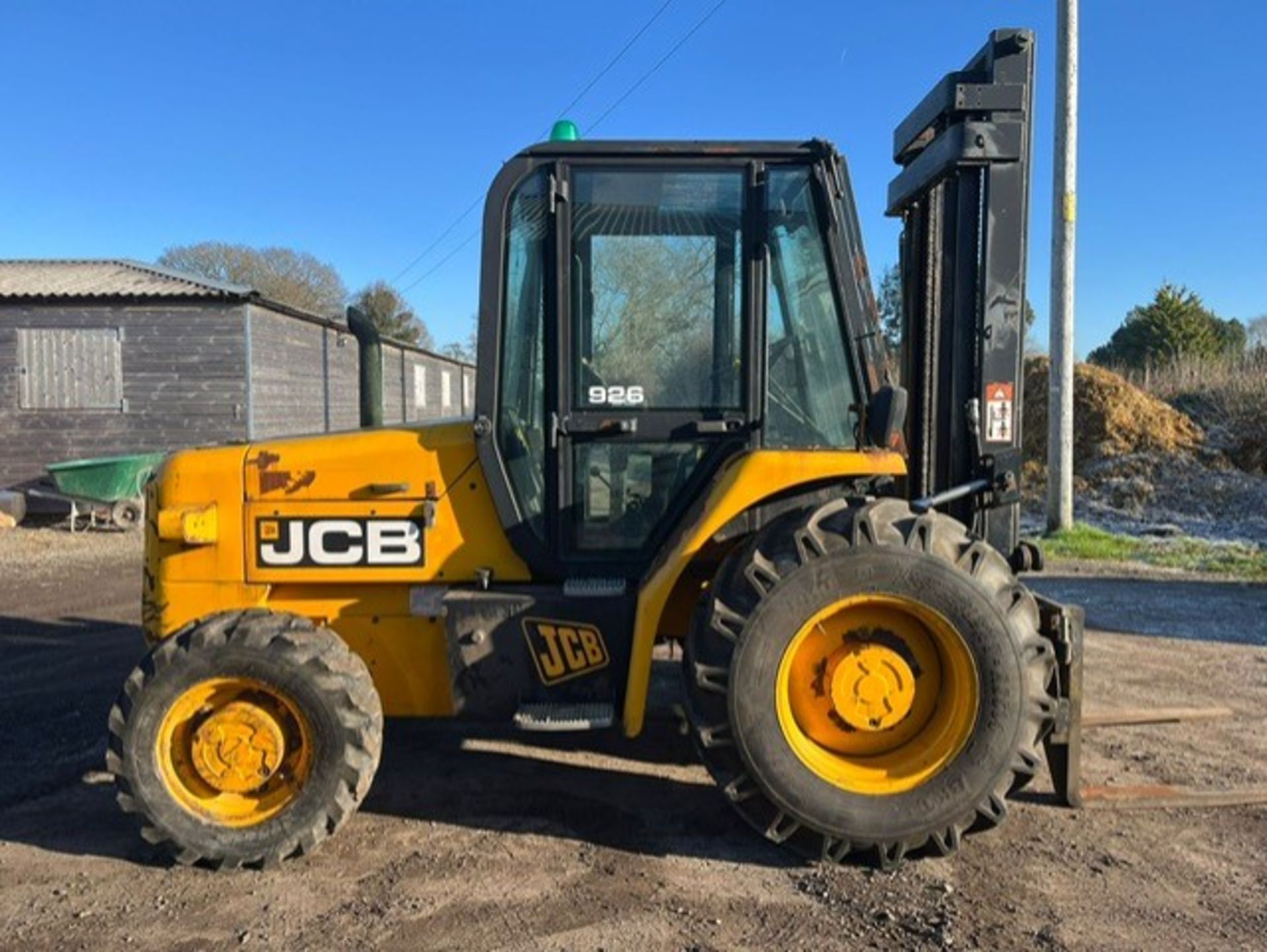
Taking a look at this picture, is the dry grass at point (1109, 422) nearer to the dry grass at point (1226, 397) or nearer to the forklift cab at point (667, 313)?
the dry grass at point (1226, 397)

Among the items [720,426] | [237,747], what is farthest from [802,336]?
[237,747]

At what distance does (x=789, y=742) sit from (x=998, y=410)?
5.83ft

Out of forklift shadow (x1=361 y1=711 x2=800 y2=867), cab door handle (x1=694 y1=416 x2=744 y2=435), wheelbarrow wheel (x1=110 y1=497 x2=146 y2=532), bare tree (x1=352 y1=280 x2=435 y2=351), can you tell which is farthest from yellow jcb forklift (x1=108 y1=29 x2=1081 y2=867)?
bare tree (x1=352 y1=280 x2=435 y2=351)

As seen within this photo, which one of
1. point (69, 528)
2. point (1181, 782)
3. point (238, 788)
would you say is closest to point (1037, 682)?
point (1181, 782)

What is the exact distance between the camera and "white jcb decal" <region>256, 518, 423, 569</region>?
4086 mm

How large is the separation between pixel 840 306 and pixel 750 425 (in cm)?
61

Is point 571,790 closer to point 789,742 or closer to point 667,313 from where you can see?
point 789,742

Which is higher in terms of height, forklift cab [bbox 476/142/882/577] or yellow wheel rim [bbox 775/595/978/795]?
forklift cab [bbox 476/142/882/577]

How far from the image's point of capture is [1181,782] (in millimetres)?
4543

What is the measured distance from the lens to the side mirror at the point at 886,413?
3.62 metres

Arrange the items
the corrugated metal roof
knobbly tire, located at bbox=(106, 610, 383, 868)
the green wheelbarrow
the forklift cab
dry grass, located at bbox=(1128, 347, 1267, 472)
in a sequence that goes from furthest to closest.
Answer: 1. dry grass, located at bbox=(1128, 347, 1267, 472)
2. the corrugated metal roof
3. the green wheelbarrow
4. the forklift cab
5. knobbly tire, located at bbox=(106, 610, 383, 868)

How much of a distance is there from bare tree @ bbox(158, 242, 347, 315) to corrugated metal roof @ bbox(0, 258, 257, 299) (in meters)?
29.1

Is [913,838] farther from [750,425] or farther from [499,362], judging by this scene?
[499,362]

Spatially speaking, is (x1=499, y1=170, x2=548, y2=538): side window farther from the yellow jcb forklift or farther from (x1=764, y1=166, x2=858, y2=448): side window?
(x1=764, y1=166, x2=858, y2=448): side window
